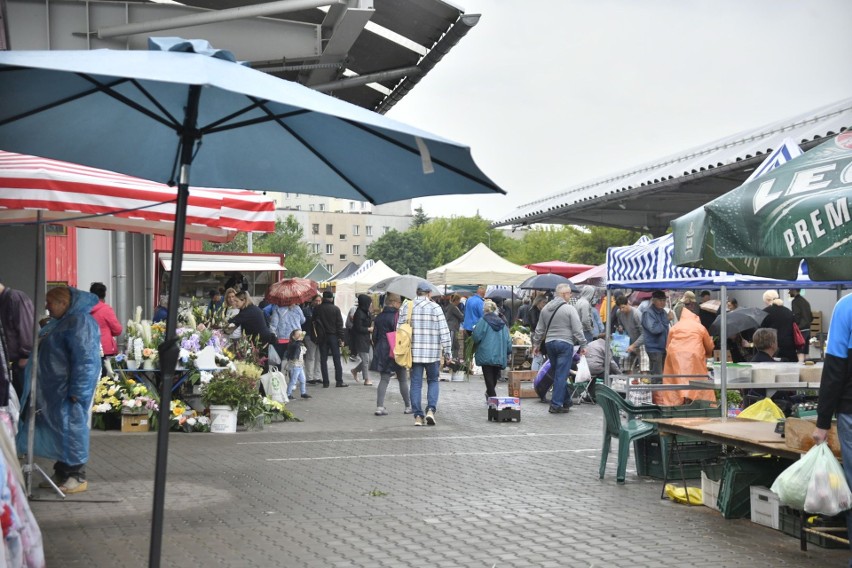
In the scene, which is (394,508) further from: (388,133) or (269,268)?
(269,268)

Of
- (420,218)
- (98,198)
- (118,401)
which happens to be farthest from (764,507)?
(420,218)

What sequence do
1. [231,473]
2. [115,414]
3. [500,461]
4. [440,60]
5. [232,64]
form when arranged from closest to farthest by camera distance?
[232,64] < [231,473] < [500,461] < [115,414] < [440,60]

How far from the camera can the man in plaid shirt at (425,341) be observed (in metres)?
14.2

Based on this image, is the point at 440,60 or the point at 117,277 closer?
the point at 440,60

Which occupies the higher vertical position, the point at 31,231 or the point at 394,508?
the point at 31,231

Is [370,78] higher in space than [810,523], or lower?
higher

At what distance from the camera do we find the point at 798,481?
657cm

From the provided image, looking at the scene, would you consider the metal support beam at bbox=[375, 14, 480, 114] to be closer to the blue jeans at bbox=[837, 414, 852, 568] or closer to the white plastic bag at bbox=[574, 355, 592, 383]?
the white plastic bag at bbox=[574, 355, 592, 383]

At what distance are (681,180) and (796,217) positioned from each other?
10204 mm

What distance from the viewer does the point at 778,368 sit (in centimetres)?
1233

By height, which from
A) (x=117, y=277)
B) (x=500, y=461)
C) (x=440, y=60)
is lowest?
(x=500, y=461)

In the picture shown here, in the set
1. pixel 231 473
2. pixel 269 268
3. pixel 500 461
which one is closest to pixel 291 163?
pixel 231 473

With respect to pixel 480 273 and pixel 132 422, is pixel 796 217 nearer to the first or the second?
pixel 132 422

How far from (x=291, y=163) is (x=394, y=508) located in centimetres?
354
